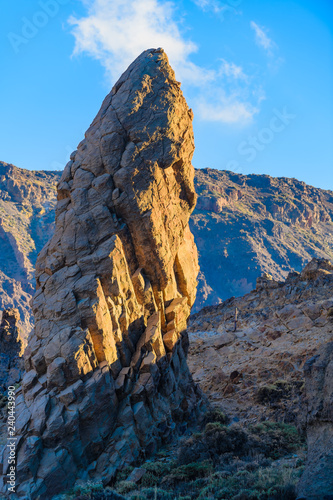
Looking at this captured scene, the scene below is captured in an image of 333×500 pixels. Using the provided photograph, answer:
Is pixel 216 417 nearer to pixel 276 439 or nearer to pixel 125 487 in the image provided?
pixel 276 439

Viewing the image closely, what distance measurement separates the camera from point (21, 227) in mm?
162875

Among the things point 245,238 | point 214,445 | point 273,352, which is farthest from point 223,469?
point 245,238

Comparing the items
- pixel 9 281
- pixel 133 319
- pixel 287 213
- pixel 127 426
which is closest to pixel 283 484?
pixel 127 426

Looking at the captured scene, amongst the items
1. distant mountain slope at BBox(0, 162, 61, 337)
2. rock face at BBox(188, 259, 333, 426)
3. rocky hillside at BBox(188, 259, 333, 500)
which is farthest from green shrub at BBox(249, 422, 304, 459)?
distant mountain slope at BBox(0, 162, 61, 337)

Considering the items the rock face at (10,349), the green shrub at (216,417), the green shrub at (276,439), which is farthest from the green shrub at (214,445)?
the rock face at (10,349)

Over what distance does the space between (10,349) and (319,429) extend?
3386cm

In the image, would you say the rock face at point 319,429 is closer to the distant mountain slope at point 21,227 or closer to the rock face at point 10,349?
the rock face at point 10,349

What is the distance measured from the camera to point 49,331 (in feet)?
58.6

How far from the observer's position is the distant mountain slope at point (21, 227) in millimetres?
143000

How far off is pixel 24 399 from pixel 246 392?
12680 mm

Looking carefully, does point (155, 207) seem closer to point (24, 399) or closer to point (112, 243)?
point (112, 243)

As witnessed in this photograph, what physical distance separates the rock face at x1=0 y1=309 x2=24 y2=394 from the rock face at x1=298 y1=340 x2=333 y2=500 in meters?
28.0

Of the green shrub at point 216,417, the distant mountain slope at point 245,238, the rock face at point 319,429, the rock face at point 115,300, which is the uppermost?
the distant mountain slope at point 245,238

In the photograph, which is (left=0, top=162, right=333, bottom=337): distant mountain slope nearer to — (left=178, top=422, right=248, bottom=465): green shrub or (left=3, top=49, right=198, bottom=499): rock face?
(left=3, top=49, right=198, bottom=499): rock face
